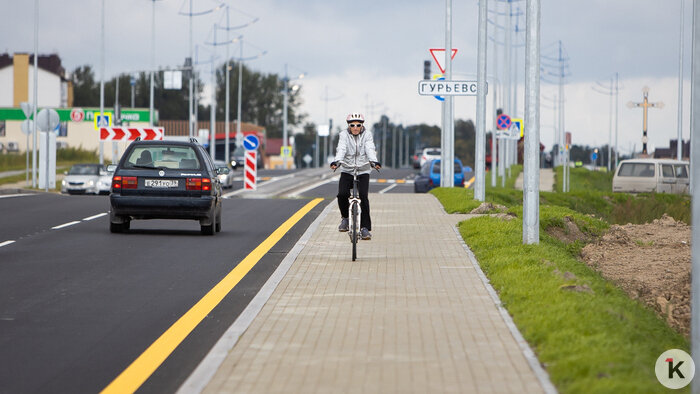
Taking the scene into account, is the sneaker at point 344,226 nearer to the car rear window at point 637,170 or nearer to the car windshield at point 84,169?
the car rear window at point 637,170

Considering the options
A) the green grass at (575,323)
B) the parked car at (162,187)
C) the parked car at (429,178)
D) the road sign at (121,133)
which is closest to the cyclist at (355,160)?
the green grass at (575,323)

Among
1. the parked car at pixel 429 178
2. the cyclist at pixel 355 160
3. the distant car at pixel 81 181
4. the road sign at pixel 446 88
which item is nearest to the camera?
the cyclist at pixel 355 160

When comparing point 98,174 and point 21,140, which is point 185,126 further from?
point 98,174

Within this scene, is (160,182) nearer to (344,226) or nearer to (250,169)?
(344,226)

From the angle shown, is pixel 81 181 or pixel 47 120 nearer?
pixel 47 120

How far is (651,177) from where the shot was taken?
38.6 metres

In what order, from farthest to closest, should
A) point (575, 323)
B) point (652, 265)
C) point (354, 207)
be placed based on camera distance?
1. point (652, 265)
2. point (354, 207)
3. point (575, 323)

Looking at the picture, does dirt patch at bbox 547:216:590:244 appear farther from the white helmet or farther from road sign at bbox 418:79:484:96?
the white helmet

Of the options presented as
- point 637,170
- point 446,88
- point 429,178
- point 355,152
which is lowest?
point 429,178

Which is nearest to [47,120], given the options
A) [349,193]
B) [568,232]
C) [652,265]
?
[568,232]

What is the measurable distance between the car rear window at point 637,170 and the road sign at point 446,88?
51.1 feet

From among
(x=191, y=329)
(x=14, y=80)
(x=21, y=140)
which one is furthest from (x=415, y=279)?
(x=14, y=80)

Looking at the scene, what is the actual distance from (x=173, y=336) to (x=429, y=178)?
4249 centimetres

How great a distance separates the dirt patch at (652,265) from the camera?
1284 centimetres
